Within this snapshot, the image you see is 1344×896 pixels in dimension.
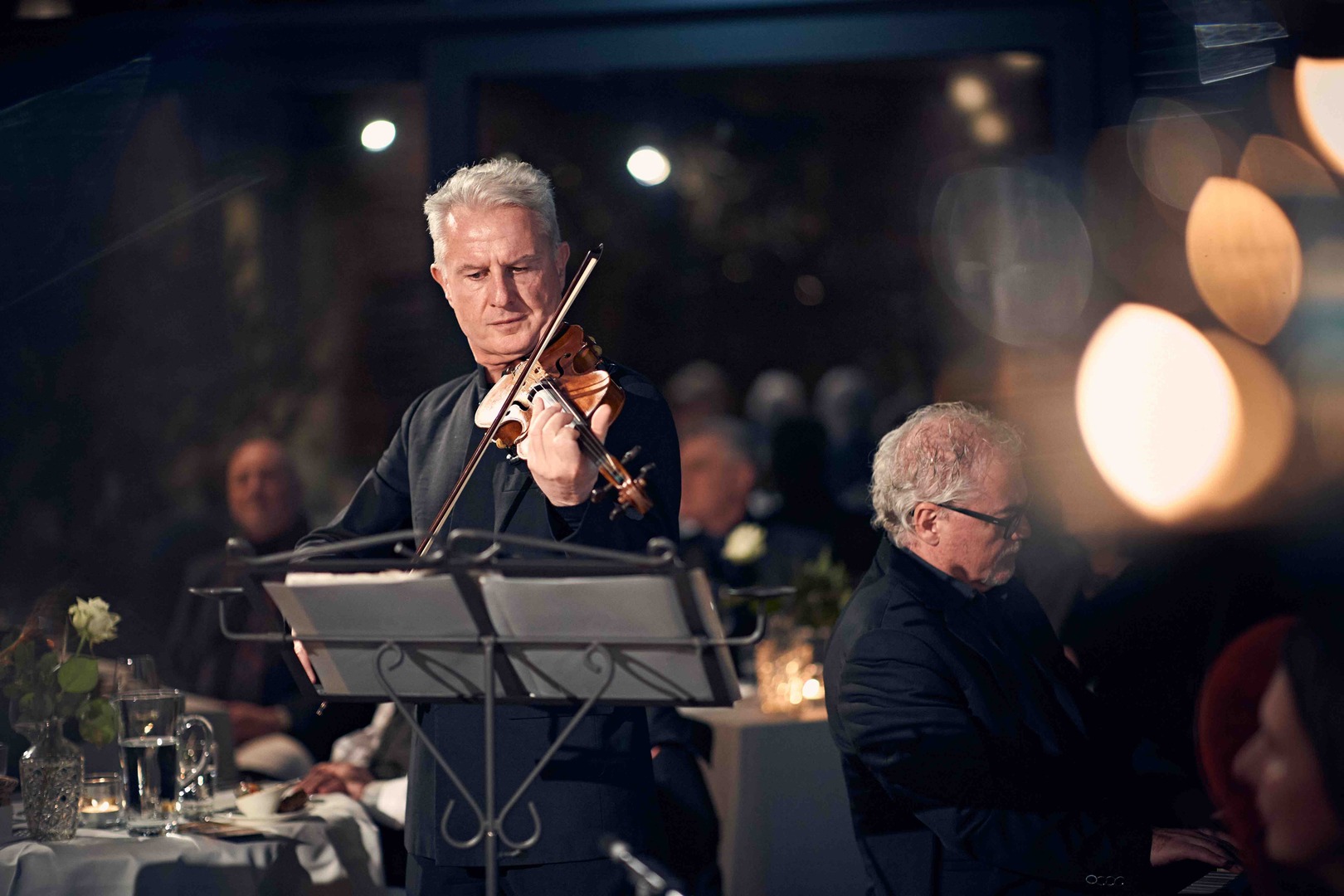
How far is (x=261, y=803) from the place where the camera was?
2.41 metres

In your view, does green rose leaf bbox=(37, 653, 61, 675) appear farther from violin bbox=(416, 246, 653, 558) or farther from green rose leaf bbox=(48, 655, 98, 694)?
violin bbox=(416, 246, 653, 558)

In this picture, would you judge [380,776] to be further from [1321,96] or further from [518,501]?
[1321,96]

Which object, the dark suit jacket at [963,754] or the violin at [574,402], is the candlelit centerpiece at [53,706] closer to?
the violin at [574,402]

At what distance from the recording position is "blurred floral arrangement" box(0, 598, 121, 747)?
7.33 feet

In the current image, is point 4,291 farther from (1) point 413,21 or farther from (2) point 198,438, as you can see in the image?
(1) point 413,21

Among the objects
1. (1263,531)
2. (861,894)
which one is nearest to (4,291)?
(861,894)

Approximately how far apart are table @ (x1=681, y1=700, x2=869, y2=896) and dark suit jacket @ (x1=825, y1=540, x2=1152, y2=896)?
1.21m

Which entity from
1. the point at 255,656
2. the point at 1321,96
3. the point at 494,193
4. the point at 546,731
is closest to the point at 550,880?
the point at 546,731

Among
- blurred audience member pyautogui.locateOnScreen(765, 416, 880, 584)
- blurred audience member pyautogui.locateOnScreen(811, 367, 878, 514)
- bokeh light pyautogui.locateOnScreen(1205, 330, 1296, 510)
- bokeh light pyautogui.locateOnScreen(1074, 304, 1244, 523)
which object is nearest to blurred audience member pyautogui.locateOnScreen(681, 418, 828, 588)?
blurred audience member pyautogui.locateOnScreen(765, 416, 880, 584)

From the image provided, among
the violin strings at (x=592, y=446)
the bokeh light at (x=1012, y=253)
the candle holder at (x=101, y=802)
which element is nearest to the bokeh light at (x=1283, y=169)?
the bokeh light at (x=1012, y=253)

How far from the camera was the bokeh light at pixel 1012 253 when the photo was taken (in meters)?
4.70

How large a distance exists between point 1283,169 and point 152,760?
162 inches

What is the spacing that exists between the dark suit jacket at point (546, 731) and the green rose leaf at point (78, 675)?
0.61 m

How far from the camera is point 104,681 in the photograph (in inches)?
112
